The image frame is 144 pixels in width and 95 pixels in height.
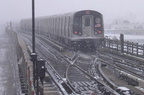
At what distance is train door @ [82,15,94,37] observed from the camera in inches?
826

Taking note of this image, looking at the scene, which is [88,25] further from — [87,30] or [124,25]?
[124,25]

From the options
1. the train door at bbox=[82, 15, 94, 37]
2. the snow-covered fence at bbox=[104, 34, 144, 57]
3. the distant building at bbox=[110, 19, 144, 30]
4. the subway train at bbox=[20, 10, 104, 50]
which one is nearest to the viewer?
the snow-covered fence at bbox=[104, 34, 144, 57]

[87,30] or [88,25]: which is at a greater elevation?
[88,25]

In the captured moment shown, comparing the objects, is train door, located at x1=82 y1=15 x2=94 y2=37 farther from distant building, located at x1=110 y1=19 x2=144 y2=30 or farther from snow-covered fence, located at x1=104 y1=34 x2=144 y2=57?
distant building, located at x1=110 y1=19 x2=144 y2=30

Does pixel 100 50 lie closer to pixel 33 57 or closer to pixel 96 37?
pixel 96 37

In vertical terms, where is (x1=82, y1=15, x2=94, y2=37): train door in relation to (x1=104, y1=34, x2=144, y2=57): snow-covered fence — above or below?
above

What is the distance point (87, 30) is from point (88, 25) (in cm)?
37

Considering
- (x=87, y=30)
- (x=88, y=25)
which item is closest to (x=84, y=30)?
(x=87, y=30)

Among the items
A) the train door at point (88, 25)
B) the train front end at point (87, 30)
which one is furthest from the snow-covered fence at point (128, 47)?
the train door at point (88, 25)

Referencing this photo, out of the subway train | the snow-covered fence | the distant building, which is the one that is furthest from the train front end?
the distant building

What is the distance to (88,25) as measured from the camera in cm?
2111

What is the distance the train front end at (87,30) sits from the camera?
20750mm

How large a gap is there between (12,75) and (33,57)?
7.82 metres

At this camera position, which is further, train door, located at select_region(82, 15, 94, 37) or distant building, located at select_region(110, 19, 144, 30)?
distant building, located at select_region(110, 19, 144, 30)
